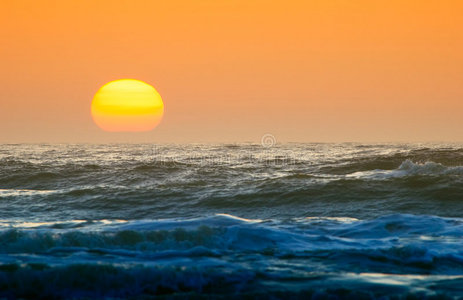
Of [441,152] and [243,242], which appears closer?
[243,242]

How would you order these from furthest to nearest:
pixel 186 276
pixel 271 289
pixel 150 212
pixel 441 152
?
pixel 441 152 → pixel 150 212 → pixel 186 276 → pixel 271 289

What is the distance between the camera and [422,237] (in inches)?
325

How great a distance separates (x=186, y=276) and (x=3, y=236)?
12.4 ft

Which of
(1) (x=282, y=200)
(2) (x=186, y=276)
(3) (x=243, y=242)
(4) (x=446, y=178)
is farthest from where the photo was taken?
(4) (x=446, y=178)

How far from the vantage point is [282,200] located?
15156 mm

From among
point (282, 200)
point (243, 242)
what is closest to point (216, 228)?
point (243, 242)

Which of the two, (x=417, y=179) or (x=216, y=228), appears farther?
(x=417, y=179)

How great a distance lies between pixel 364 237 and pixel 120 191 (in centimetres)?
1090

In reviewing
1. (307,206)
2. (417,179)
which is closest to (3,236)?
(307,206)

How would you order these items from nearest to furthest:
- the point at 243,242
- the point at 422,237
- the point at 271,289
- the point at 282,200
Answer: the point at 271,289 < the point at 243,242 < the point at 422,237 < the point at 282,200

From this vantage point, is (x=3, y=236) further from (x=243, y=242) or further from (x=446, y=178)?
(x=446, y=178)

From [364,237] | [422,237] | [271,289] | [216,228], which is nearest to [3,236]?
[216,228]

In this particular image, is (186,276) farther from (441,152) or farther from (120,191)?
(441,152)

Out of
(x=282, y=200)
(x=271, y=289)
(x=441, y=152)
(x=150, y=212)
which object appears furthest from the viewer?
(x=441, y=152)
